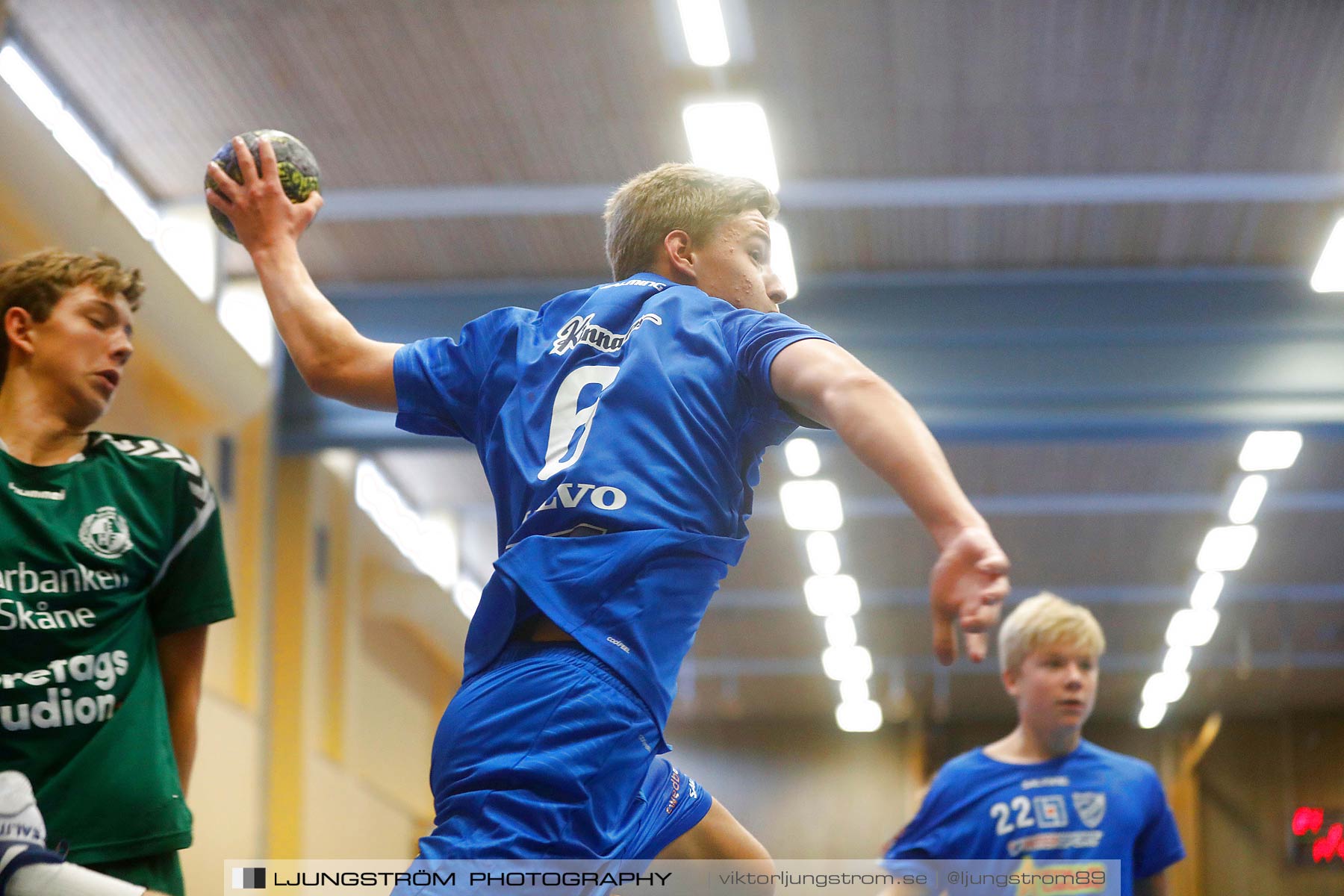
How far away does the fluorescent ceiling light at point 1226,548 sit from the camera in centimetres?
1517

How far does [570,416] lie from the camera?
2.44 metres

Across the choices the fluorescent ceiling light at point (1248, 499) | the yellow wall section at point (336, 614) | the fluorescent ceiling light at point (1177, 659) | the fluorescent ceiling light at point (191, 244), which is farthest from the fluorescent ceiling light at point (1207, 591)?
the fluorescent ceiling light at point (191, 244)

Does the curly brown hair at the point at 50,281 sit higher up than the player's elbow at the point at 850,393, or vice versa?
the curly brown hair at the point at 50,281

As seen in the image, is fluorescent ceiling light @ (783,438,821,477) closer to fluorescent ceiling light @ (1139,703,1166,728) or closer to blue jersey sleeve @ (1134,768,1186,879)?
blue jersey sleeve @ (1134,768,1186,879)

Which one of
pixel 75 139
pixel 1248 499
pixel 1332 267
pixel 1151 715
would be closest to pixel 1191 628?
pixel 1248 499

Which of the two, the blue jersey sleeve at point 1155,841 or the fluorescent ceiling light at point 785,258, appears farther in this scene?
the fluorescent ceiling light at point 785,258

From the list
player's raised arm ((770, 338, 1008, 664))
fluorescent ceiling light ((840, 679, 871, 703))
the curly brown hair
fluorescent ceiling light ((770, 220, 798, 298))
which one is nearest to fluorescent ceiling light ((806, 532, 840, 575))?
fluorescent ceiling light ((770, 220, 798, 298))

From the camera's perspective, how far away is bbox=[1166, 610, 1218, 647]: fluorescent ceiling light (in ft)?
59.7

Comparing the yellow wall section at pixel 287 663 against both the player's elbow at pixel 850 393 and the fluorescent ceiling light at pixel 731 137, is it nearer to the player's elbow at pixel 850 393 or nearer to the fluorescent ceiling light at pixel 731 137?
the fluorescent ceiling light at pixel 731 137

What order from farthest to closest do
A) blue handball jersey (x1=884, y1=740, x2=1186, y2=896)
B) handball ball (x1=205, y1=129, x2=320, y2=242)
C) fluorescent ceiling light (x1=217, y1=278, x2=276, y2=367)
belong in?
1. fluorescent ceiling light (x1=217, y1=278, x2=276, y2=367)
2. blue handball jersey (x1=884, y1=740, x2=1186, y2=896)
3. handball ball (x1=205, y1=129, x2=320, y2=242)

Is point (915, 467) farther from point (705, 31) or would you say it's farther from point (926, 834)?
point (705, 31)

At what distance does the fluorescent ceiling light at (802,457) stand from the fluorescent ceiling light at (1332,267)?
366 centimetres

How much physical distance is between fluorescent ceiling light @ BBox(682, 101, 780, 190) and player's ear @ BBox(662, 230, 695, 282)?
17.8 ft

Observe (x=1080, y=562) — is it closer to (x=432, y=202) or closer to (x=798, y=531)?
(x=798, y=531)
